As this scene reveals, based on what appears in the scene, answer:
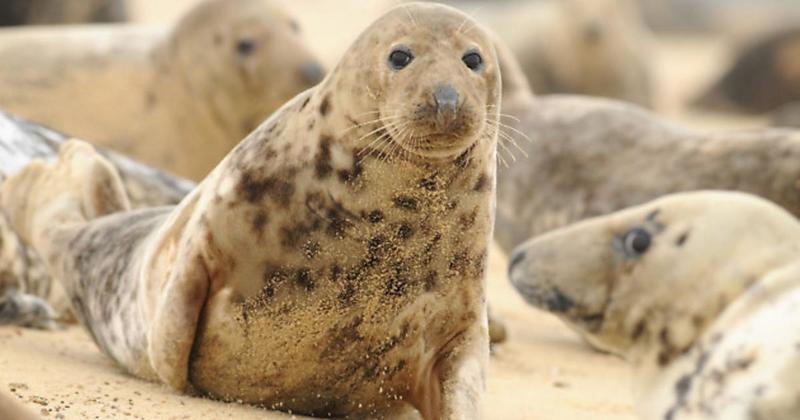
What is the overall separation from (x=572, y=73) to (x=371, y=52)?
972cm

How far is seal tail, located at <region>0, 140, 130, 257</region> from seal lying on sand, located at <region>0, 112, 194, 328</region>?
0.16m

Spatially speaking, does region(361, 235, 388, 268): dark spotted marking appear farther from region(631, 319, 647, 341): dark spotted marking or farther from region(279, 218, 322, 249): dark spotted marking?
region(631, 319, 647, 341): dark spotted marking

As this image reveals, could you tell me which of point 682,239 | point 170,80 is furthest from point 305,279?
point 170,80

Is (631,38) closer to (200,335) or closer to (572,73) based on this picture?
(572,73)

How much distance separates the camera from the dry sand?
5062 millimetres

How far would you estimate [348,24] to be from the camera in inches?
934

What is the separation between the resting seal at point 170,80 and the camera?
8.50m

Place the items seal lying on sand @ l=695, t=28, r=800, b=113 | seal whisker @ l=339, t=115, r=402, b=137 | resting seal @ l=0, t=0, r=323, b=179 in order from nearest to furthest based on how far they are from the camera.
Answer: seal whisker @ l=339, t=115, r=402, b=137, resting seal @ l=0, t=0, r=323, b=179, seal lying on sand @ l=695, t=28, r=800, b=113

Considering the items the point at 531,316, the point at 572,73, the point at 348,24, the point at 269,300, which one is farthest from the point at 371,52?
the point at 348,24

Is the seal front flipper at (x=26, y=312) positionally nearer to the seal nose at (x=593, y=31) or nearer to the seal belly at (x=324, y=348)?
the seal belly at (x=324, y=348)

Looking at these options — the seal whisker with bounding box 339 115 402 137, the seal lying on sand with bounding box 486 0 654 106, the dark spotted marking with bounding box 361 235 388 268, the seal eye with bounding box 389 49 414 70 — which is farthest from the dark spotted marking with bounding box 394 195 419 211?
the seal lying on sand with bounding box 486 0 654 106

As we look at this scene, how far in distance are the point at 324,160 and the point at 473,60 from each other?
483 millimetres

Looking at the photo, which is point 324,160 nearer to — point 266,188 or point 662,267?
point 266,188

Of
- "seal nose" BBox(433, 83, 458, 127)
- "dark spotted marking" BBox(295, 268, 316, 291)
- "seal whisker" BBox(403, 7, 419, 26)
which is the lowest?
"dark spotted marking" BBox(295, 268, 316, 291)
